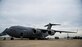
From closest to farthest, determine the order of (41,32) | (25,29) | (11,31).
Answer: (11,31), (25,29), (41,32)

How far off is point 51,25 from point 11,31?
22.4ft

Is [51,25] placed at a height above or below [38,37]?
above

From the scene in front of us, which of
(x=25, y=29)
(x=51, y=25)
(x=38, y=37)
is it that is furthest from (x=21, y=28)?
(x=51, y=25)

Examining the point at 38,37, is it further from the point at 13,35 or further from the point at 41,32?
the point at 13,35

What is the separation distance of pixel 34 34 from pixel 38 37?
1.16m

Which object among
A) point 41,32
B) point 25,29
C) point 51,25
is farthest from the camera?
point 51,25

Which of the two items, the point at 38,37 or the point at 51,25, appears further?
the point at 51,25

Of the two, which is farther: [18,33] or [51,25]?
[51,25]

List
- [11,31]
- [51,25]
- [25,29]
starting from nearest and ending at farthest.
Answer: [11,31]
[25,29]
[51,25]

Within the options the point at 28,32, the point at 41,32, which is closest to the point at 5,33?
the point at 28,32

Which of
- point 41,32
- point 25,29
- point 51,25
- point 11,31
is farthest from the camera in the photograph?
point 51,25

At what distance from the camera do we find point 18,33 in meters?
15.9

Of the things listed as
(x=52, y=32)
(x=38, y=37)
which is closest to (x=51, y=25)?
(x=38, y=37)

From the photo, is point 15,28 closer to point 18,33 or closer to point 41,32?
point 18,33
